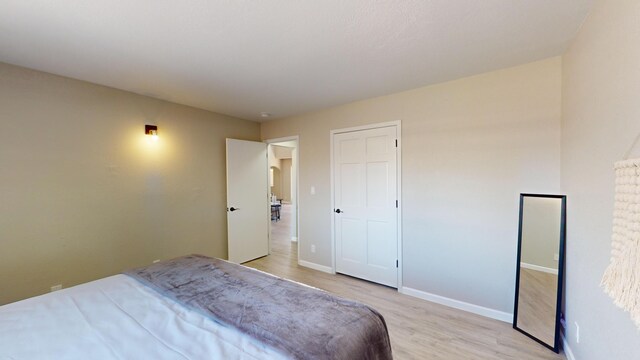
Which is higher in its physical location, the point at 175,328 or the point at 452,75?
the point at 452,75

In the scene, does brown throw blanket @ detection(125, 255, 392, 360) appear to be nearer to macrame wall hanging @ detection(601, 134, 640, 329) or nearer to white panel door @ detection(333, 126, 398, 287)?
macrame wall hanging @ detection(601, 134, 640, 329)

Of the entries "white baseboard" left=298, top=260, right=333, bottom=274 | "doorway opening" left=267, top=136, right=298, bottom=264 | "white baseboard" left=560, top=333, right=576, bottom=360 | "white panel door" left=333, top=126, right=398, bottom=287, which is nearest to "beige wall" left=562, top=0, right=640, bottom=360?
"white baseboard" left=560, top=333, right=576, bottom=360

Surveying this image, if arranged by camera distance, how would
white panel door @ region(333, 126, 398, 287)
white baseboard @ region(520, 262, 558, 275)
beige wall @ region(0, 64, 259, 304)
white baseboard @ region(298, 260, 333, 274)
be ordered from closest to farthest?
white baseboard @ region(520, 262, 558, 275), beige wall @ region(0, 64, 259, 304), white panel door @ region(333, 126, 398, 287), white baseboard @ region(298, 260, 333, 274)

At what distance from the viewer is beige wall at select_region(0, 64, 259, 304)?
2270mm

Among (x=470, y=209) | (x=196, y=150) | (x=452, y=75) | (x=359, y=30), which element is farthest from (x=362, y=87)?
(x=196, y=150)

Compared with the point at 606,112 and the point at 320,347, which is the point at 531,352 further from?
the point at 320,347

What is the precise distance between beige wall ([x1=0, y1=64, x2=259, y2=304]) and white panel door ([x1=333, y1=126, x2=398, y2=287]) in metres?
1.99

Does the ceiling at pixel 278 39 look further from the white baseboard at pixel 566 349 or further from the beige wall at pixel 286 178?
the beige wall at pixel 286 178

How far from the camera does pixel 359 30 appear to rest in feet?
5.86

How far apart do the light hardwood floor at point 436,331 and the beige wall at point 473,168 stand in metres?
0.24

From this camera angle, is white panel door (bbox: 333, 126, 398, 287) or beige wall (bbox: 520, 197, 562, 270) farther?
white panel door (bbox: 333, 126, 398, 287)

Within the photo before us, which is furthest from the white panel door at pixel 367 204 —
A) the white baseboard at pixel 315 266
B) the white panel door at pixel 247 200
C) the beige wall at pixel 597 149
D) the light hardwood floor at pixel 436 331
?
the beige wall at pixel 597 149

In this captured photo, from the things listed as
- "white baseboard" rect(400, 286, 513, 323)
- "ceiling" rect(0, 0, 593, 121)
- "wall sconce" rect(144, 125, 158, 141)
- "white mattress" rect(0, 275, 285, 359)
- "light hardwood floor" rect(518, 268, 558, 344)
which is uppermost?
"ceiling" rect(0, 0, 593, 121)

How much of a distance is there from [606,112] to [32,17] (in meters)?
3.46
